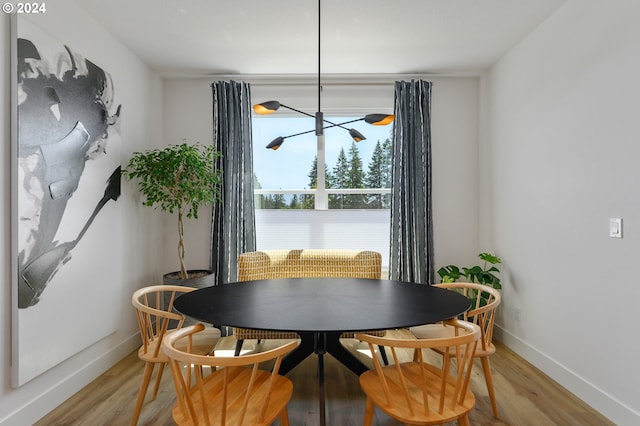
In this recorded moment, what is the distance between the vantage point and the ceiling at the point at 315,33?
2.60 m

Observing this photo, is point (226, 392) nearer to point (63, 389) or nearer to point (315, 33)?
point (63, 389)

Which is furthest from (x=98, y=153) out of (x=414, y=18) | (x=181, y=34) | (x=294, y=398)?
(x=414, y=18)

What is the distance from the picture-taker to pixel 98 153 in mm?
2777

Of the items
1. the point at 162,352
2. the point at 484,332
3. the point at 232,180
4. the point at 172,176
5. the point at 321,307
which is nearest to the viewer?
the point at 321,307

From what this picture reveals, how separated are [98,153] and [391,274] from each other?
2.84m

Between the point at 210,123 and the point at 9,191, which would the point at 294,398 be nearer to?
the point at 9,191

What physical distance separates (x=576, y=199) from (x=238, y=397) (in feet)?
8.03

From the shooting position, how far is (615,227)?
215 cm

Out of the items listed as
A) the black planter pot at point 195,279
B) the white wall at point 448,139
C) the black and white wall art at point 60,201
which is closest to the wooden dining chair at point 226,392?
the black and white wall art at point 60,201

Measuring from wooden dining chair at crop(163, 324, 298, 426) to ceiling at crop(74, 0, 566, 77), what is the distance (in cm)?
226

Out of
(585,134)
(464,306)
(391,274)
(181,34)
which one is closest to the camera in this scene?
(464,306)

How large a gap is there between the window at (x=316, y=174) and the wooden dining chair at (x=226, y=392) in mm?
2439

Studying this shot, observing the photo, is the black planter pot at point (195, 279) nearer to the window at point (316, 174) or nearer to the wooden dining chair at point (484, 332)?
the window at point (316, 174)

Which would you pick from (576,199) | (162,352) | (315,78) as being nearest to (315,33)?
(315,78)
